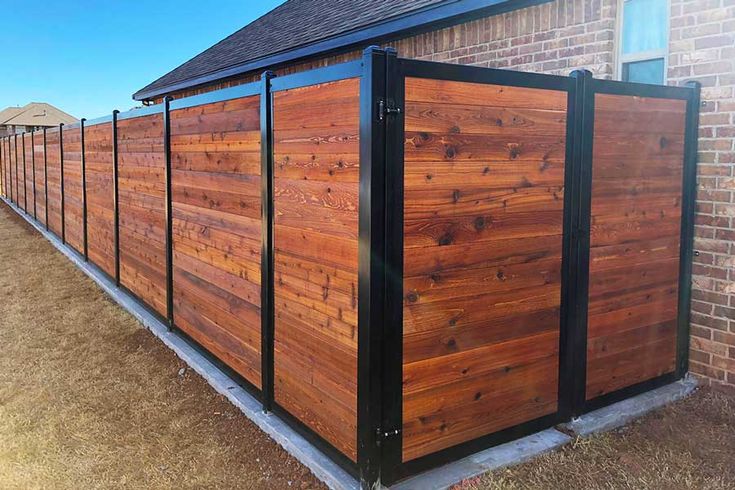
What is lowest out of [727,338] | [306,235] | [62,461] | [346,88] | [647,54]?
[62,461]

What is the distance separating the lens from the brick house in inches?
175

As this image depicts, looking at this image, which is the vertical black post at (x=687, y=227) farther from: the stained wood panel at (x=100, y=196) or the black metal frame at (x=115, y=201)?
the stained wood panel at (x=100, y=196)

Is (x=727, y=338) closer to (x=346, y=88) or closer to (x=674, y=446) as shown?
(x=674, y=446)

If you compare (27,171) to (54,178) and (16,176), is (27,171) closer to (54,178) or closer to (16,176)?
(16,176)

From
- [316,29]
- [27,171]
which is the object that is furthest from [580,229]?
[27,171]

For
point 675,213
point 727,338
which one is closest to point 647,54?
point 675,213

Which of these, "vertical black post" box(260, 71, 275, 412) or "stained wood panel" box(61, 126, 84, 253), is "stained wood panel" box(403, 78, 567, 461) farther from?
"stained wood panel" box(61, 126, 84, 253)

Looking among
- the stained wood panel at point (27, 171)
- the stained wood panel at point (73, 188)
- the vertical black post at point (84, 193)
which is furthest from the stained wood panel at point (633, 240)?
the stained wood panel at point (27, 171)

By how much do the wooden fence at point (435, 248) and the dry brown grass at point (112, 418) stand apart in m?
0.35

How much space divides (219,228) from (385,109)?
230 cm

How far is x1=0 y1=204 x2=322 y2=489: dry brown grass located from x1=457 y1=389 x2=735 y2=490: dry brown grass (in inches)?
48.0

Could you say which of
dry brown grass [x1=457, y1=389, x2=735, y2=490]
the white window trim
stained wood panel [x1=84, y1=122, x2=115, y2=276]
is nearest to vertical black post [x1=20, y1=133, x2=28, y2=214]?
stained wood panel [x1=84, y1=122, x2=115, y2=276]

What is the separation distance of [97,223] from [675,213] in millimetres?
7517

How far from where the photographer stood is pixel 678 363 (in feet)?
15.4
